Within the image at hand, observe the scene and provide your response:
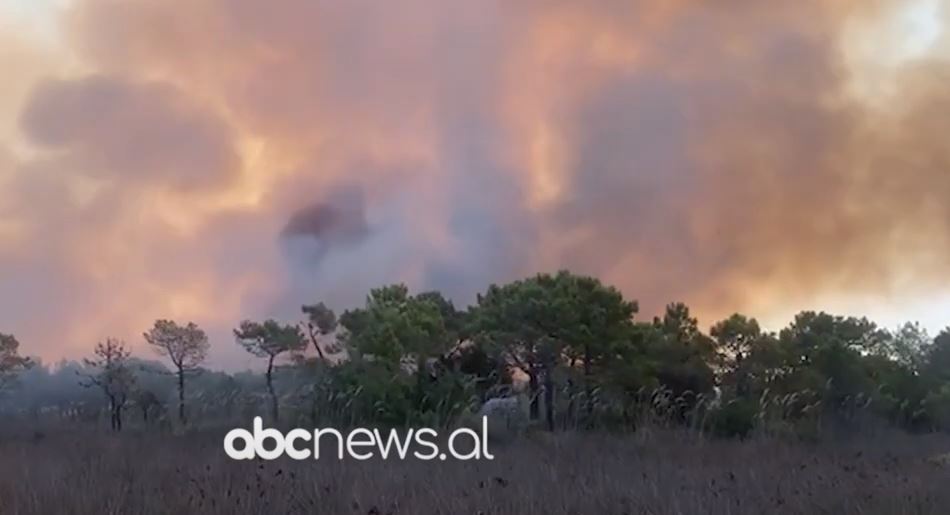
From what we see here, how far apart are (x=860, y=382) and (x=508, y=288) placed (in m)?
9.90

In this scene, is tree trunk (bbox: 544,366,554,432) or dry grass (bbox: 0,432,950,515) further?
tree trunk (bbox: 544,366,554,432)

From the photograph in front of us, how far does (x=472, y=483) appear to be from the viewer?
9328 millimetres

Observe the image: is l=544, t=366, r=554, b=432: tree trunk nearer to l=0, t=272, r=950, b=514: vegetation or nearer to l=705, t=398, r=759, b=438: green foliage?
l=0, t=272, r=950, b=514: vegetation

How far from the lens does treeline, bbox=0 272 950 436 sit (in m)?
21.5

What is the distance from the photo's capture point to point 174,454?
1270 centimetres

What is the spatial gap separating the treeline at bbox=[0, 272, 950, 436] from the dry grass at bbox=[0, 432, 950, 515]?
7.04 meters

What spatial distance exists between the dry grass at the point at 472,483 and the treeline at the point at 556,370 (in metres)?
7.04

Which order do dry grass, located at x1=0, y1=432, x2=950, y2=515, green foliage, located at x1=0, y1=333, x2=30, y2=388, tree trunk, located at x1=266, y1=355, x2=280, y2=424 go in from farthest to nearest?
1. green foliage, located at x1=0, y1=333, x2=30, y2=388
2. tree trunk, located at x1=266, y1=355, x2=280, y2=424
3. dry grass, located at x1=0, y1=432, x2=950, y2=515

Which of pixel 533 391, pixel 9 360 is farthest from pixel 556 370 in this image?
pixel 9 360

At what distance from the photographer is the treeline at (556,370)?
70.6 ft

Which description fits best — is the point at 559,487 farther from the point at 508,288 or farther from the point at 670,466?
the point at 508,288

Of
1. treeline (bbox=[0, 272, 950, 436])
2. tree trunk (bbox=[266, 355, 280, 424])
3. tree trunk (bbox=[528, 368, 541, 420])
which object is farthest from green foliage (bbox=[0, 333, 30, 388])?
tree trunk (bbox=[528, 368, 541, 420])

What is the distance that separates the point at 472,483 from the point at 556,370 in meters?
15.0

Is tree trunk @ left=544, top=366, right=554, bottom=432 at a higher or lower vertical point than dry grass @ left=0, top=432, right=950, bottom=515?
higher
